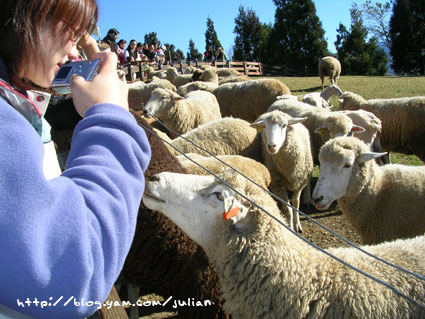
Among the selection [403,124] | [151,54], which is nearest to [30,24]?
[403,124]

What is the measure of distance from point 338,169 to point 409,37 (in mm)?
39139

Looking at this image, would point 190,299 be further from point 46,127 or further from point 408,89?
point 408,89

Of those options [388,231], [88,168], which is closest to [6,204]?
[88,168]

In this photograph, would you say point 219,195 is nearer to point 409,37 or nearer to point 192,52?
point 409,37

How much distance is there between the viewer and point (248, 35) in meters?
42.7

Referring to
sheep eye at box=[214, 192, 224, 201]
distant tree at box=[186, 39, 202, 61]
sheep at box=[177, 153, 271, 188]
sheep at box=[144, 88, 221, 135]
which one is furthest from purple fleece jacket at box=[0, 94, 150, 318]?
distant tree at box=[186, 39, 202, 61]

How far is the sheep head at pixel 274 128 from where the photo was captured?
4.36 metres

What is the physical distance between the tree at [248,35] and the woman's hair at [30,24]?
43.0 metres

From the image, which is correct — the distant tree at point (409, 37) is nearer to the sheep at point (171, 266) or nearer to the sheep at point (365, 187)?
the sheep at point (365, 187)

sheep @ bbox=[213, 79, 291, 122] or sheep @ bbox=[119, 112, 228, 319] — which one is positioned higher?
sheep @ bbox=[213, 79, 291, 122]

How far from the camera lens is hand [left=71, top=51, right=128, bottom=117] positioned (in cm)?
73

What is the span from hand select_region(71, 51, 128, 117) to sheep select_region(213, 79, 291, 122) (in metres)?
8.41

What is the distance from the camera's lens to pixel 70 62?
34.3 inches

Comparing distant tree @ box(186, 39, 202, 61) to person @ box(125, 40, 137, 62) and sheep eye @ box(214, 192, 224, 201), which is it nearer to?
person @ box(125, 40, 137, 62)
